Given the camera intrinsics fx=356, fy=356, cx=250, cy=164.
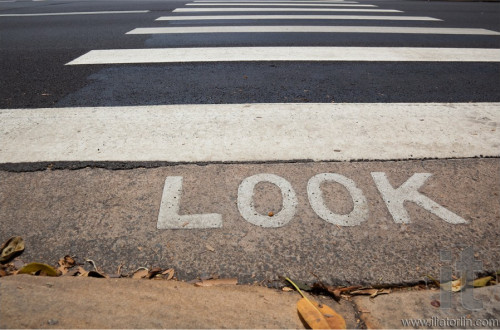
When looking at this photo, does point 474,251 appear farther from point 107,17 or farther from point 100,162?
point 107,17

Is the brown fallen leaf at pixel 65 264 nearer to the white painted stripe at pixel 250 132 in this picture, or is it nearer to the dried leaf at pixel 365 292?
the white painted stripe at pixel 250 132

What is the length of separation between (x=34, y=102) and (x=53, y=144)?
1.24 meters

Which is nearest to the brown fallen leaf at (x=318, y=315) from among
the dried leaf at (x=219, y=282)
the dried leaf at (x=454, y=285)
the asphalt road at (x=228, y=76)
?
the dried leaf at (x=219, y=282)

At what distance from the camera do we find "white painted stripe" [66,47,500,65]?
545cm

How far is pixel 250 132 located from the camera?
3.26 m

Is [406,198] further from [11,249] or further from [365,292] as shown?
[11,249]

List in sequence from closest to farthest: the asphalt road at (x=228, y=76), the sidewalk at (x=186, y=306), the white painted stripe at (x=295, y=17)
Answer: the sidewalk at (x=186, y=306)
the asphalt road at (x=228, y=76)
the white painted stripe at (x=295, y=17)

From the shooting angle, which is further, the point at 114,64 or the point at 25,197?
the point at 114,64

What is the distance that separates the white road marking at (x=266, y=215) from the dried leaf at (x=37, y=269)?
1.12 meters

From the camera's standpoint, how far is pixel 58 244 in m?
2.11

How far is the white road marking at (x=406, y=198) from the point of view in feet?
7.48

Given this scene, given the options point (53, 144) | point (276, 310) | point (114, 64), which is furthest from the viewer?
point (114, 64)

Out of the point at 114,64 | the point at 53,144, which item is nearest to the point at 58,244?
the point at 53,144

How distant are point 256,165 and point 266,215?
57cm
